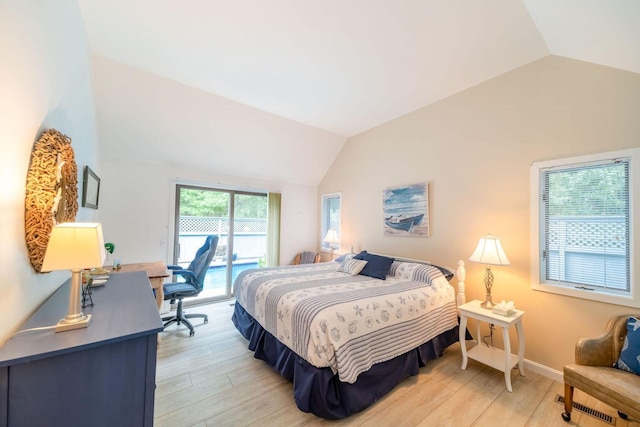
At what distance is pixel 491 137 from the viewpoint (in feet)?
9.23

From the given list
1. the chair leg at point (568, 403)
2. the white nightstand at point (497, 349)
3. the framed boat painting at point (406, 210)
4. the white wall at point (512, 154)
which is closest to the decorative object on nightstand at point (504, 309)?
the white nightstand at point (497, 349)

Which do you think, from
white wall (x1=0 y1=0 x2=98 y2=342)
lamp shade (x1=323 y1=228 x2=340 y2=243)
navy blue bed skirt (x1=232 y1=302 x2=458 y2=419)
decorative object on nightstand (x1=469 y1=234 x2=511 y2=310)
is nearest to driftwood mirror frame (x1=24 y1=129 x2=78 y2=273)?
white wall (x1=0 y1=0 x2=98 y2=342)

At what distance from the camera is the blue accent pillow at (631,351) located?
66.1 inches

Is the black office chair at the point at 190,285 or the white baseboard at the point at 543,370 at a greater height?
the black office chair at the point at 190,285

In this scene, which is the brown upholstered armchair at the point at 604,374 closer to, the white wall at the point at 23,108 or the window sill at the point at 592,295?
the window sill at the point at 592,295

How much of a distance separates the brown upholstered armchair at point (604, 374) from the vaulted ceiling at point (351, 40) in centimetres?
204

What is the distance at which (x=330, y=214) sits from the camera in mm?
5270

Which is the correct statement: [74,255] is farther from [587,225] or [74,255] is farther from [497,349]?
[587,225]

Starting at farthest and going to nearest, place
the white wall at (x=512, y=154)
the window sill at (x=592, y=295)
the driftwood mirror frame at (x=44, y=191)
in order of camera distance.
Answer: the white wall at (x=512, y=154) → the window sill at (x=592, y=295) → the driftwood mirror frame at (x=44, y=191)

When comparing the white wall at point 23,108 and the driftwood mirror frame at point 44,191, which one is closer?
the white wall at point 23,108

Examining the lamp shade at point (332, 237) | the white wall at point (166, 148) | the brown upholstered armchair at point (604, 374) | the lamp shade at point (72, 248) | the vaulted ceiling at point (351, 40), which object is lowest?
the brown upholstered armchair at point (604, 374)

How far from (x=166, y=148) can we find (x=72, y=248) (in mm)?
3025

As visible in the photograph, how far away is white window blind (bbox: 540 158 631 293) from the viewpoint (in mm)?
2049

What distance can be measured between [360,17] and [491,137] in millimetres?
1949
